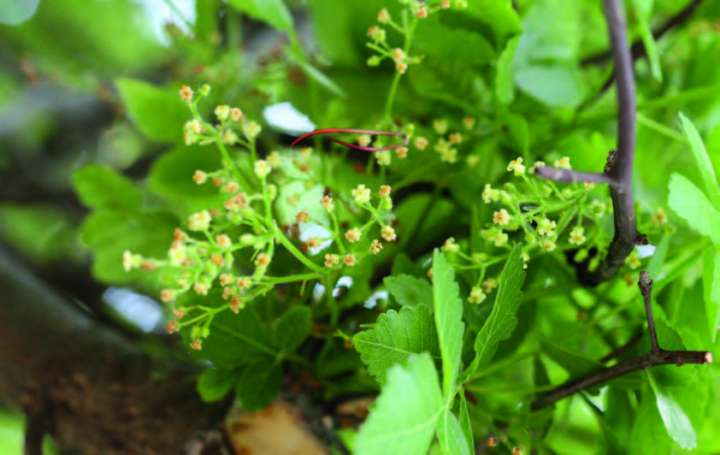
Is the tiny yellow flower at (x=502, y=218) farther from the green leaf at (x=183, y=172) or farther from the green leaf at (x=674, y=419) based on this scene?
the green leaf at (x=183, y=172)

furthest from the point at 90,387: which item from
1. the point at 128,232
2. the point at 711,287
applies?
the point at 711,287

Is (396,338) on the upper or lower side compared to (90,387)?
upper

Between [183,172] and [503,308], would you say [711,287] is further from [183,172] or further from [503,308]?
[183,172]

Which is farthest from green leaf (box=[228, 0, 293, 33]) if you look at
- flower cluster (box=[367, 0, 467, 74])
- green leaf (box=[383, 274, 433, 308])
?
green leaf (box=[383, 274, 433, 308])

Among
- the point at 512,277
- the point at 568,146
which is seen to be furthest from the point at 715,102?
the point at 512,277

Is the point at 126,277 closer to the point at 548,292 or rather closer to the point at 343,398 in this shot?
the point at 343,398
